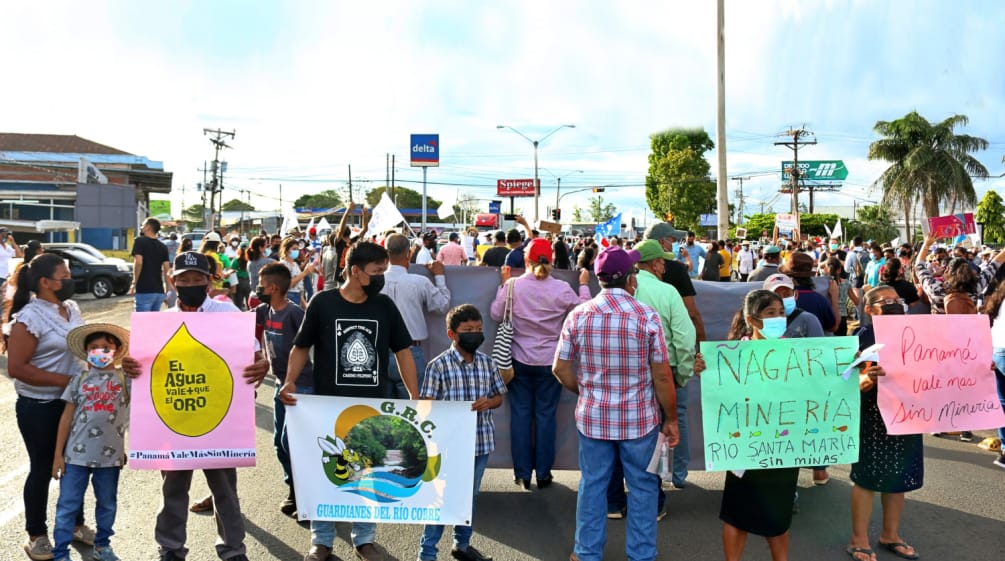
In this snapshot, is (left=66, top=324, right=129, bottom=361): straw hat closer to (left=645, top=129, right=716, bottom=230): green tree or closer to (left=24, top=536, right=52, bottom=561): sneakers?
(left=24, top=536, right=52, bottom=561): sneakers

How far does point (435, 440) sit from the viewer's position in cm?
418

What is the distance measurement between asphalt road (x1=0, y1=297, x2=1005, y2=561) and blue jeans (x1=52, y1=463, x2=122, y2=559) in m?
0.33

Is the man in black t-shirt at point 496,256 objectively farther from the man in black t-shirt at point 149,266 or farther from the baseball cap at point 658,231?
Result: the baseball cap at point 658,231

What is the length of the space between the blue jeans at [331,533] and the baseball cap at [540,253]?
85.4 inches

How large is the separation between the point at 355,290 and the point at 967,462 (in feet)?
18.7

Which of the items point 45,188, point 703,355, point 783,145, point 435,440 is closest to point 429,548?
point 435,440

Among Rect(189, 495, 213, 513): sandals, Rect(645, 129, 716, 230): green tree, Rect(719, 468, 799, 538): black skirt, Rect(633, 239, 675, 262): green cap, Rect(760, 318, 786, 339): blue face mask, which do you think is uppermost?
Rect(645, 129, 716, 230): green tree

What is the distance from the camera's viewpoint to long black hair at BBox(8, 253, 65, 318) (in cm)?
412

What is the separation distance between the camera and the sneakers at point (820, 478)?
237 inches

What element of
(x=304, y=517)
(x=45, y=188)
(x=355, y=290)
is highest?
(x=45, y=188)

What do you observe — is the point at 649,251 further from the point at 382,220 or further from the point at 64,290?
the point at 382,220

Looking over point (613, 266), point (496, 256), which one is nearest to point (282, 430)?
point (613, 266)

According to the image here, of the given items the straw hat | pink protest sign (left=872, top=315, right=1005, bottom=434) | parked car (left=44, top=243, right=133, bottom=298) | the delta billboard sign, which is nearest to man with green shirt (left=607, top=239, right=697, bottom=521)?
pink protest sign (left=872, top=315, right=1005, bottom=434)

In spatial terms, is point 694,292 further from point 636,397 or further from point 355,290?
point 355,290
